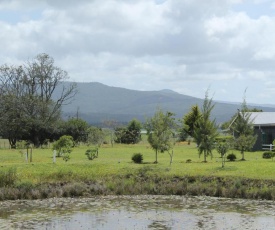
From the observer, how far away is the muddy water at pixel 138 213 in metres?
18.6

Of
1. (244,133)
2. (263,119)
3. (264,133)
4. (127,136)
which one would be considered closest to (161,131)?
(244,133)

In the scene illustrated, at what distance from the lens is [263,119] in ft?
195

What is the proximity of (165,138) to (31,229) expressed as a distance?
21924 mm

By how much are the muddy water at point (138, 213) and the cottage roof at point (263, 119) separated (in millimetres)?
33924

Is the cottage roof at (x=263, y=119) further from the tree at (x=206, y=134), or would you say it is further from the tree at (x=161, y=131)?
the tree at (x=161, y=131)

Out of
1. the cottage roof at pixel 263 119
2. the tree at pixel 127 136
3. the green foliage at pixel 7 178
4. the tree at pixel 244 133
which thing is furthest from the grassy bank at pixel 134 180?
the tree at pixel 127 136

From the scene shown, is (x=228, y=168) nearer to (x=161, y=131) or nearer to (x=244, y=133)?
(x=161, y=131)

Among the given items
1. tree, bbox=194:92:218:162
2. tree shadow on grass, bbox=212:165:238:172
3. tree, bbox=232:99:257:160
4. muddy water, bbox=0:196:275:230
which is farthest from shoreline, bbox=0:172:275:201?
tree, bbox=232:99:257:160

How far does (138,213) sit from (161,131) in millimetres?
18138

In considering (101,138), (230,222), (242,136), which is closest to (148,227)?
(230,222)

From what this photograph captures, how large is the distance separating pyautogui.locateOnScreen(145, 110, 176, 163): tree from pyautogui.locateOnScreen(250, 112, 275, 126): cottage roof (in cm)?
2014

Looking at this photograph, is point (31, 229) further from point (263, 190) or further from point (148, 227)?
point (263, 190)

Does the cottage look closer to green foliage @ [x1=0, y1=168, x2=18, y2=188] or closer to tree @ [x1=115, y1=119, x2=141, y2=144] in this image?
tree @ [x1=115, y1=119, x2=141, y2=144]

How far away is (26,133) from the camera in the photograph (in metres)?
76.2
